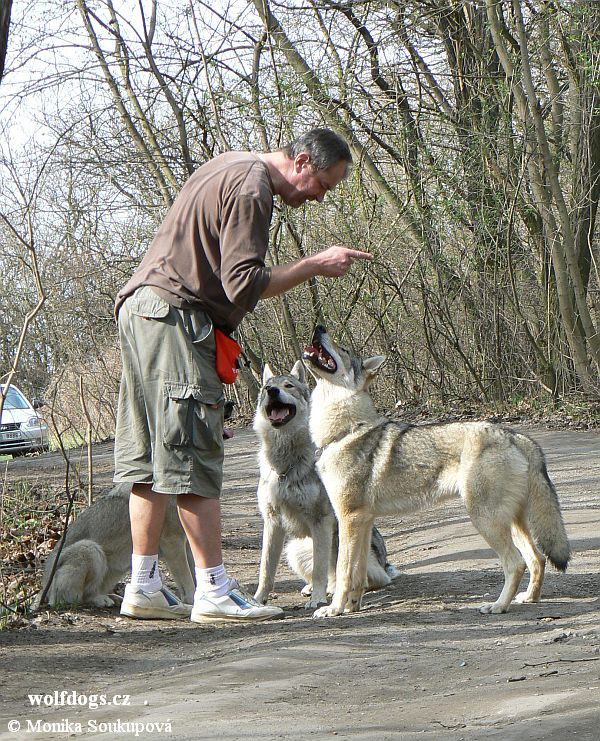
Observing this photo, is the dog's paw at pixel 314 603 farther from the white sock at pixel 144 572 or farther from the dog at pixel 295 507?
the white sock at pixel 144 572

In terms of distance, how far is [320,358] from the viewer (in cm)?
657

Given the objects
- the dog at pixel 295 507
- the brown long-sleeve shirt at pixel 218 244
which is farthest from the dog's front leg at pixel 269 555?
the brown long-sleeve shirt at pixel 218 244

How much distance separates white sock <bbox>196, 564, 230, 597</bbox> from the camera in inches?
203

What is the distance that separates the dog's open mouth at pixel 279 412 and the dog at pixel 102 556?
40.1 inches

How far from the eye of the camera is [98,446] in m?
17.1

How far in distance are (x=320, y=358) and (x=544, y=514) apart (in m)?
1.87

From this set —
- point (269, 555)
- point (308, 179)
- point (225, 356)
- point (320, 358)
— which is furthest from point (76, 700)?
point (320, 358)

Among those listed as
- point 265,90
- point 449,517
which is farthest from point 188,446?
point 265,90

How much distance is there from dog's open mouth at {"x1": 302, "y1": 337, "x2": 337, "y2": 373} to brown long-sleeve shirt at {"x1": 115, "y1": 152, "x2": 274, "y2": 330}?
1.47m

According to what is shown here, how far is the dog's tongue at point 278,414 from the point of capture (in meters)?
7.05

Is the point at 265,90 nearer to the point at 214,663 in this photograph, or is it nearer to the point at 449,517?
the point at 449,517

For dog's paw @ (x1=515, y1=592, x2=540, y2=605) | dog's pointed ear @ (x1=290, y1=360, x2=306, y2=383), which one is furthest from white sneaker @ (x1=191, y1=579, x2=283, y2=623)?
dog's pointed ear @ (x1=290, y1=360, x2=306, y2=383)

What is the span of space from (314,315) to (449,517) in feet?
25.5

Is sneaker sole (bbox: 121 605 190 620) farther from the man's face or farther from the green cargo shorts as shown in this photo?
the man's face
